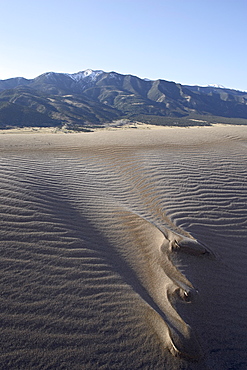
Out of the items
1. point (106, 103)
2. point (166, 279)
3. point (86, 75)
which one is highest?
point (86, 75)

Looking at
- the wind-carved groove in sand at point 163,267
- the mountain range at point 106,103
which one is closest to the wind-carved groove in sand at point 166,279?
the wind-carved groove in sand at point 163,267

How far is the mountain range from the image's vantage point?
48.8m

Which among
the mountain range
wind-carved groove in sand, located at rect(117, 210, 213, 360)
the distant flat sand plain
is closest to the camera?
the distant flat sand plain

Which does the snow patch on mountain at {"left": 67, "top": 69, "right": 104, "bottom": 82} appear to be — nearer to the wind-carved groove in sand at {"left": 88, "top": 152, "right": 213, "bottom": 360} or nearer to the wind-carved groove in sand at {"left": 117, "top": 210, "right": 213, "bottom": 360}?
the wind-carved groove in sand at {"left": 88, "top": 152, "right": 213, "bottom": 360}

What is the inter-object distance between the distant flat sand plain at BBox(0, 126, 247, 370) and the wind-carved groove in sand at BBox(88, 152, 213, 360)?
0.01m

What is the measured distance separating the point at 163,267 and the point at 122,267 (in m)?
0.47

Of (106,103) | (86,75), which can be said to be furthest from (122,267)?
(86,75)

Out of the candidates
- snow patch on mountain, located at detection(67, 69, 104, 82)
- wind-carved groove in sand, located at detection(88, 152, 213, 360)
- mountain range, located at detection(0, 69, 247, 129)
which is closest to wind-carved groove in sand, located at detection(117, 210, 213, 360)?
wind-carved groove in sand, located at detection(88, 152, 213, 360)

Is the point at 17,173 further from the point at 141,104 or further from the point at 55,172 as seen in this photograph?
the point at 141,104

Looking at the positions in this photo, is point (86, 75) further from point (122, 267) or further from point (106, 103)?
point (122, 267)

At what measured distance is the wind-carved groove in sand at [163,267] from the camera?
2500 mm

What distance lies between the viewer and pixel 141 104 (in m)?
87.6

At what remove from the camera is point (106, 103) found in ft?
309

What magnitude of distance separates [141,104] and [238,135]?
80.4 m
